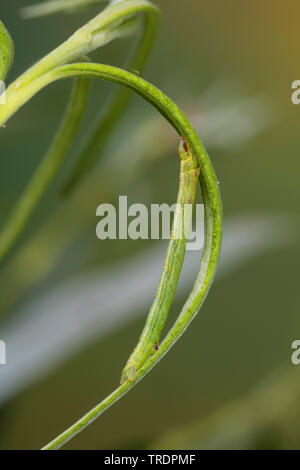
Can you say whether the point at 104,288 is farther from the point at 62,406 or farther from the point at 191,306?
the point at 62,406

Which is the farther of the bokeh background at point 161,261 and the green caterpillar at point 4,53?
the bokeh background at point 161,261

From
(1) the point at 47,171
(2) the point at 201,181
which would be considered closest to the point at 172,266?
(2) the point at 201,181

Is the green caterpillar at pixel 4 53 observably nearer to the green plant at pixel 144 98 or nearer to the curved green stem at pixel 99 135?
the green plant at pixel 144 98

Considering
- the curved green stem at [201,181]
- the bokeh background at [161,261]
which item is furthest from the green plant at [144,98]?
the bokeh background at [161,261]

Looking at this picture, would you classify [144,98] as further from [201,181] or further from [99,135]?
[99,135]

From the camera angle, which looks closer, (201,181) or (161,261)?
(201,181)

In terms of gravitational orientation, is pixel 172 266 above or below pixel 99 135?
below

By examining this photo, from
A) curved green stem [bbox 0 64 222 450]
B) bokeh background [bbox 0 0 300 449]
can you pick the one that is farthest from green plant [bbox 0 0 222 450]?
bokeh background [bbox 0 0 300 449]

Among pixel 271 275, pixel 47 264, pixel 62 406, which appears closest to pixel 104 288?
pixel 47 264
